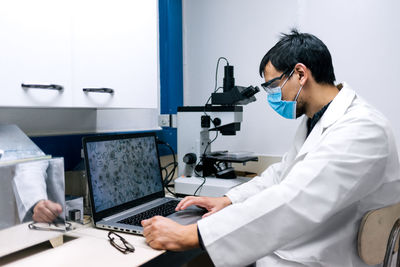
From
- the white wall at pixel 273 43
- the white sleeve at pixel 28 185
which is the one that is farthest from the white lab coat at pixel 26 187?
the white wall at pixel 273 43

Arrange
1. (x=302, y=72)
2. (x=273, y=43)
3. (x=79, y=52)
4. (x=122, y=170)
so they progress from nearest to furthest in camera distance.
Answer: (x=79, y=52) < (x=302, y=72) < (x=122, y=170) < (x=273, y=43)

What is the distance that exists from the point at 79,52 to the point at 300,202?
84 cm

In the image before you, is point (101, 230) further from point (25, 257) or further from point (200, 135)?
point (200, 135)

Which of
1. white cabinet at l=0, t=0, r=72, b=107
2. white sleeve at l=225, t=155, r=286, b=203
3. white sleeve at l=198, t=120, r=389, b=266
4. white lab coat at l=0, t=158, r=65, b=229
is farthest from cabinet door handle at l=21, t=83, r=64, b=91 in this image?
white sleeve at l=225, t=155, r=286, b=203

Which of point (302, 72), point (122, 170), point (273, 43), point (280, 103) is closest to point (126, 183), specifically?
point (122, 170)

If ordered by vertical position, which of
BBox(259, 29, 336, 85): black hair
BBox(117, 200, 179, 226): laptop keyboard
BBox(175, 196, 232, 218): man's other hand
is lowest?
BBox(117, 200, 179, 226): laptop keyboard

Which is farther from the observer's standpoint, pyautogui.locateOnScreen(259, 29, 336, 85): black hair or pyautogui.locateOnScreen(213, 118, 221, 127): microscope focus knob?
pyautogui.locateOnScreen(213, 118, 221, 127): microscope focus knob

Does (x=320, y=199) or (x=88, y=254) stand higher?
(x=320, y=199)

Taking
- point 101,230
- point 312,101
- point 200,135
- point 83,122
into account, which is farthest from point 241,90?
point 101,230

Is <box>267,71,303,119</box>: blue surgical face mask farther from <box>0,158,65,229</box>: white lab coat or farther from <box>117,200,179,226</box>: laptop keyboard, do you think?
<box>0,158,65,229</box>: white lab coat

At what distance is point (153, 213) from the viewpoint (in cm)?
130

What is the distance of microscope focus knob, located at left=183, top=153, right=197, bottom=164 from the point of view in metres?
1.75

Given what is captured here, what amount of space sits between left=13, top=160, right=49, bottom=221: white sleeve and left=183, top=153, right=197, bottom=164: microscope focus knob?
836 mm

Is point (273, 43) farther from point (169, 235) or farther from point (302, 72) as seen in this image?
point (169, 235)
